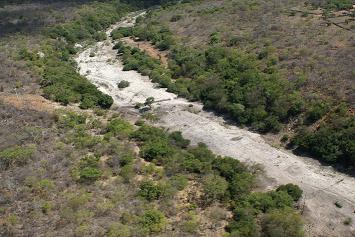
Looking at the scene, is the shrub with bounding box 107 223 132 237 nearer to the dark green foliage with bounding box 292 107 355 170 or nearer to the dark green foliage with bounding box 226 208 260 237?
the dark green foliage with bounding box 226 208 260 237

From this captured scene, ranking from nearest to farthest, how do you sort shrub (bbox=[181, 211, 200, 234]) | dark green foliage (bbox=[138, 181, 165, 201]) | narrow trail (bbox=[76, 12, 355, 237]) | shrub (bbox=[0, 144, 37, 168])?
shrub (bbox=[181, 211, 200, 234]) < narrow trail (bbox=[76, 12, 355, 237]) < dark green foliage (bbox=[138, 181, 165, 201]) < shrub (bbox=[0, 144, 37, 168])

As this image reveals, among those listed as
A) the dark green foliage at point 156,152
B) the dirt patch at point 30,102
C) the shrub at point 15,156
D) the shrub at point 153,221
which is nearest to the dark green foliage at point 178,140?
the dark green foliage at point 156,152

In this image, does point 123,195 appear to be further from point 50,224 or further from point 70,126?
point 70,126

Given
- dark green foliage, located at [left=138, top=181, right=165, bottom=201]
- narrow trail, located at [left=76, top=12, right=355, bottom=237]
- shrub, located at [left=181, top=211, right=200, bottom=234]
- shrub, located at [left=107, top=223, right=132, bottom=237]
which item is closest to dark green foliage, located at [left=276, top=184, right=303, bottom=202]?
narrow trail, located at [left=76, top=12, right=355, bottom=237]

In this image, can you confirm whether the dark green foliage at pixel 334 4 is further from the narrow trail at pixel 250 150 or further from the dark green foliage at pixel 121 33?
the narrow trail at pixel 250 150

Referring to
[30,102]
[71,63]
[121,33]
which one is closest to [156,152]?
[30,102]

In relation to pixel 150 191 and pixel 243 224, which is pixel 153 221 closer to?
pixel 150 191
